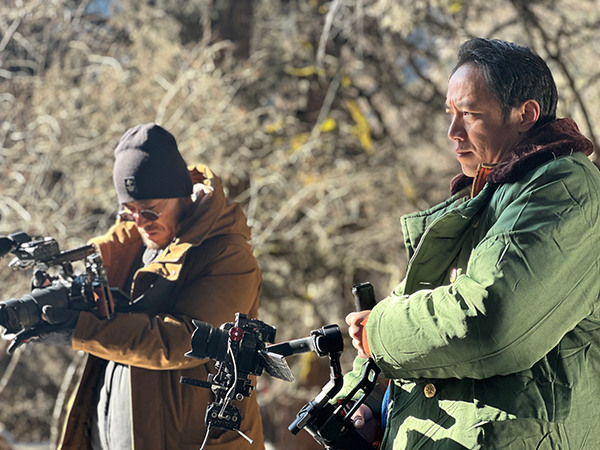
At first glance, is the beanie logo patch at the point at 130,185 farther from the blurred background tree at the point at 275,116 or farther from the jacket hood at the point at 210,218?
the blurred background tree at the point at 275,116

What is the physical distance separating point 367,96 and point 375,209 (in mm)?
1683

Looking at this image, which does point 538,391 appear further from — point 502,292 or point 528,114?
point 528,114

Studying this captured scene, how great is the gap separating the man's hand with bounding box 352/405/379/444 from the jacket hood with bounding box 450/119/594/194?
754mm

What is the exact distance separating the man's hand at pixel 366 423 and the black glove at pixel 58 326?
3.52ft

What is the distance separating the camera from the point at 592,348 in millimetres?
1465

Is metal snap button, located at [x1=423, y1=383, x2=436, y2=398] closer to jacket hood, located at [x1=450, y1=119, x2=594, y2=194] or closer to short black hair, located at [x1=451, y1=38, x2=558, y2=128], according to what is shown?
jacket hood, located at [x1=450, y1=119, x2=594, y2=194]

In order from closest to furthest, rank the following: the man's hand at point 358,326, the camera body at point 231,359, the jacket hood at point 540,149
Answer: the jacket hood at point 540,149, the man's hand at point 358,326, the camera body at point 231,359

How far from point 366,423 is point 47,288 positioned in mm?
1264

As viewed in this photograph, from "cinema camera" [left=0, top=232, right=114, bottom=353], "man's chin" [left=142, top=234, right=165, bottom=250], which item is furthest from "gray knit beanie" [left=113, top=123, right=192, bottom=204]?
"cinema camera" [left=0, top=232, right=114, bottom=353]

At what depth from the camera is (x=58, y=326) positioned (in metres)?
2.27

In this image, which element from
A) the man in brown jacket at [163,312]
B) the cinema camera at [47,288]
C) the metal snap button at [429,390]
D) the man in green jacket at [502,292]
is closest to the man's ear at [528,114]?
the man in green jacket at [502,292]

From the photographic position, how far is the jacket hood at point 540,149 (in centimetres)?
147

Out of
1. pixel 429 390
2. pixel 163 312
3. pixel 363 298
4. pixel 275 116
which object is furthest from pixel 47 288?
pixel 275 116

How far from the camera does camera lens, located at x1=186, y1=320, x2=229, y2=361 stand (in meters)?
1.76
